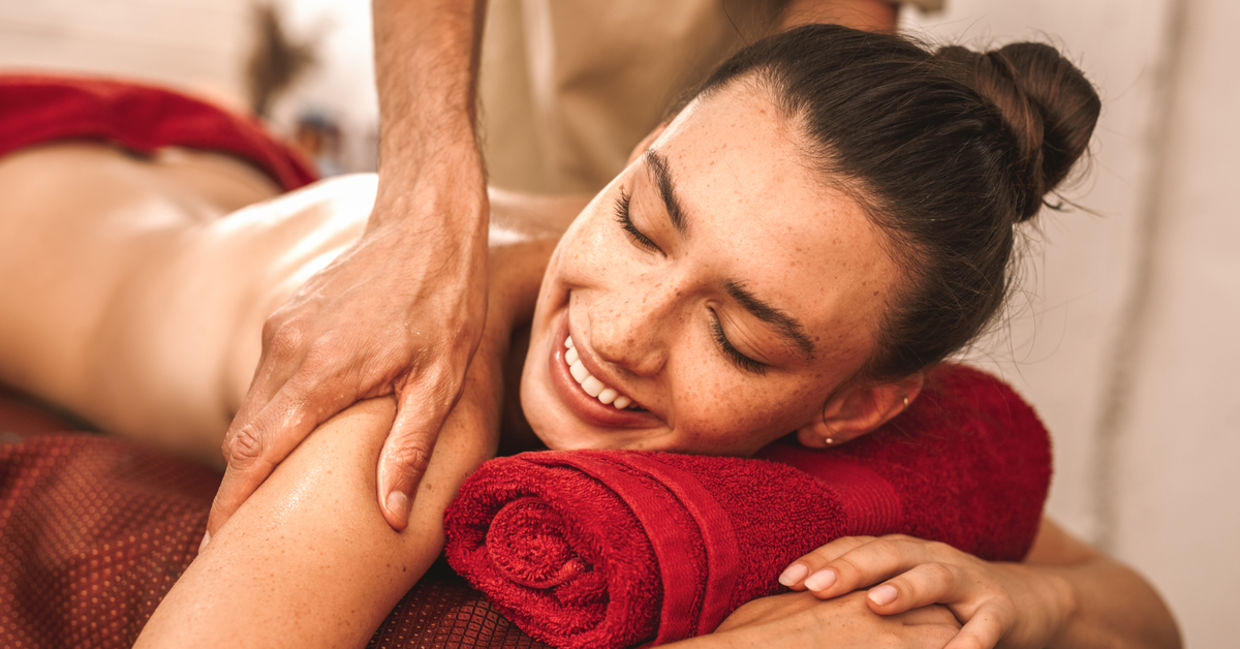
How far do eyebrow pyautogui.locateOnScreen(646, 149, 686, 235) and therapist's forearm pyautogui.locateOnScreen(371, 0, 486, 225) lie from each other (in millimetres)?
237

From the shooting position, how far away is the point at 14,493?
105 cm

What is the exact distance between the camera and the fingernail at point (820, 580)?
2.74ft

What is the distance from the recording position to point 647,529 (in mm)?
739

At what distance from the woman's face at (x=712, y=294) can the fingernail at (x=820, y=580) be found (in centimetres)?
17

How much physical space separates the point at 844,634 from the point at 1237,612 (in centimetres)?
138

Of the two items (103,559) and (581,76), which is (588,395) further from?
(581,76)

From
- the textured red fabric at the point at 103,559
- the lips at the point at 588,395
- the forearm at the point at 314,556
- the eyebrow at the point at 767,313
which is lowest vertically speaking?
the textured red fabric at the point at 103,559

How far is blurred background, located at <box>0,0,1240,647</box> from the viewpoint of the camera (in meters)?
1.77

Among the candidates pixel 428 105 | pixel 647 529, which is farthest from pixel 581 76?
pixel 647 529

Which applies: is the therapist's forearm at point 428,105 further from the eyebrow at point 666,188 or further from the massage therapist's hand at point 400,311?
the eyebrow at point 666,188

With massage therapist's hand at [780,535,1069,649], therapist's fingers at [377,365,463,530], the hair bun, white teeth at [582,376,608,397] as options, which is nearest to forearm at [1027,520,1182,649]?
massage therapist's hand at [780,535,1069,649]

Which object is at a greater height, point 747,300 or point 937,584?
point 747,300

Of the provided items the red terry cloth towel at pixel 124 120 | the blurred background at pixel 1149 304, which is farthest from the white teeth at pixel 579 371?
the red terry cloth towel at pixel 124 120

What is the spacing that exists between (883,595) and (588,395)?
0.33 m
